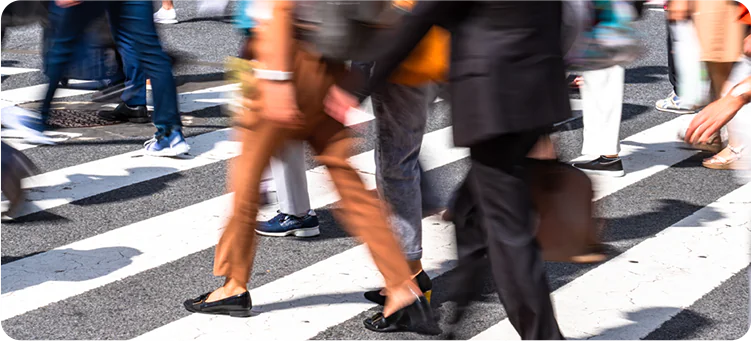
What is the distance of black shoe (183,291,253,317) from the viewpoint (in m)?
4.31

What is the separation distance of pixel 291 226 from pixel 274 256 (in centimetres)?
25

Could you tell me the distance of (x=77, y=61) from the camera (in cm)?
640

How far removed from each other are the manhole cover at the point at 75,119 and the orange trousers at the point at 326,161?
3.96 metres

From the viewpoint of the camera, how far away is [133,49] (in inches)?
265

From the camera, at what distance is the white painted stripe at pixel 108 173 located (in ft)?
20.0

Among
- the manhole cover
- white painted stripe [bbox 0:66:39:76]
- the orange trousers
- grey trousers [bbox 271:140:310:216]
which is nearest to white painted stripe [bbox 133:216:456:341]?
grey trousers [bbox 271:140:310:216]

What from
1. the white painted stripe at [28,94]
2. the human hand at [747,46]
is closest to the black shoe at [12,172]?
the human hand at [747,46]

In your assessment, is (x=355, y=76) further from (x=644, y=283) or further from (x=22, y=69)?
(x=22, y=69)

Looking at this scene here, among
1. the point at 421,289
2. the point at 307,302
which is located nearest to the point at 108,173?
the point at 307,302

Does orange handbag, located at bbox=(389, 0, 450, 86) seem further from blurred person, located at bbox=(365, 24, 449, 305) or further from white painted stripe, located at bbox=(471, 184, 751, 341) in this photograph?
white painted stripe, located at bbox=(471, 184, 751, 341)

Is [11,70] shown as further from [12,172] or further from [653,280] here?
[653,280]

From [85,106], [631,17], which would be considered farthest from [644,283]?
[85,106]

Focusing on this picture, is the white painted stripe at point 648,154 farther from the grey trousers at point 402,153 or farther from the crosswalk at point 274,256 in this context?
the grey trousers at point 402,153

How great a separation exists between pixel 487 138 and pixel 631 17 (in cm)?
99
